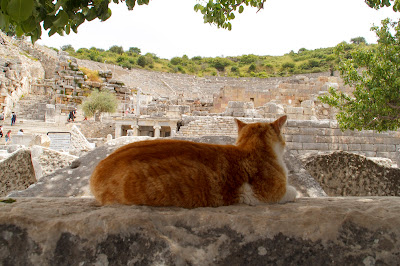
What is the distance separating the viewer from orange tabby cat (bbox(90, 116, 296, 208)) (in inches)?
76.4

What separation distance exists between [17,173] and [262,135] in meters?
4.11

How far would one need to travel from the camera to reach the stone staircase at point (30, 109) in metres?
29.3

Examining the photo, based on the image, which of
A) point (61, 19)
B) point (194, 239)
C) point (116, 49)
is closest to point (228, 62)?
point (116, 49)

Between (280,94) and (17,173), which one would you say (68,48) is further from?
(17,173)

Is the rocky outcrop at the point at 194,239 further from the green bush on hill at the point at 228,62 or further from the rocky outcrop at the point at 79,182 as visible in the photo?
the green bush on hill at the point at 228,62

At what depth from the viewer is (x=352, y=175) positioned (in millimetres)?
5148

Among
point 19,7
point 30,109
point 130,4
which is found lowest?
point 30,109

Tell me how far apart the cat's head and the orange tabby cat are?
0.12 m

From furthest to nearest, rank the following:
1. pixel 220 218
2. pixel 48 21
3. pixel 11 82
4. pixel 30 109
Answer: pixel 30 109, pixel 11 82, pixel 48 21, pixel 220 218

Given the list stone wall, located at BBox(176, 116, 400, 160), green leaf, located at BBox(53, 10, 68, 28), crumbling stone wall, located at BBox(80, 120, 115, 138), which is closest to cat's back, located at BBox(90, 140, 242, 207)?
green leaf, located at BBox(53, 10, 68, 28)

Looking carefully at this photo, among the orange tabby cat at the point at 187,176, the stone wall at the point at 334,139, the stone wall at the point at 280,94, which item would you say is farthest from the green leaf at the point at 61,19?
the stone wall at the point at 280,94

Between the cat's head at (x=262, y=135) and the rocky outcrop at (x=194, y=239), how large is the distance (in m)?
1.03

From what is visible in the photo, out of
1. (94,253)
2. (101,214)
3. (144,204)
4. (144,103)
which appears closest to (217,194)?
(144,204)

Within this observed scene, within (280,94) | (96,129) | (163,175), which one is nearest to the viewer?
(163,175)
